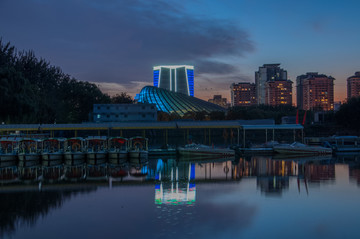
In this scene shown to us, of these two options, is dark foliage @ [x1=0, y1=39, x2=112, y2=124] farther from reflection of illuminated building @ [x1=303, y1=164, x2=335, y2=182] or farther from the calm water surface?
reflection of illuminated building @ [x1=303, y1=164, x2=335, y2=182]

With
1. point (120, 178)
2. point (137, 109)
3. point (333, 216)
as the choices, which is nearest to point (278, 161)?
point (120, 178)

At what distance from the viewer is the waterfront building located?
3344 inches

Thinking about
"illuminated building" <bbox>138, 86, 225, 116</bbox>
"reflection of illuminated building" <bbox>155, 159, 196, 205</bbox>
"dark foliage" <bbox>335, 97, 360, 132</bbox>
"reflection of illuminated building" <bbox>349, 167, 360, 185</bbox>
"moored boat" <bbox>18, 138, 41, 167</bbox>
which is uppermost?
"illuminated building" <bbox>138, 86, 225, 116</bbox>

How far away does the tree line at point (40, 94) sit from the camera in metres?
62.2

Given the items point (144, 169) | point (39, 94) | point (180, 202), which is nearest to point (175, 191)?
point (180, 202)

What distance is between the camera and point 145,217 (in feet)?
63.3

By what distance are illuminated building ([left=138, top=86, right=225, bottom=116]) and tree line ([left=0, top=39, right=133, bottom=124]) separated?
12.2 meters

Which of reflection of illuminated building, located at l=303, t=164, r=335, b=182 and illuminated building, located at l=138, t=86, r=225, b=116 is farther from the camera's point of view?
illuminated building, located at l=138, t=86, r=225, b=116

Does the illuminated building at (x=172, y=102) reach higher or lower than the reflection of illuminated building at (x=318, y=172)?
higher

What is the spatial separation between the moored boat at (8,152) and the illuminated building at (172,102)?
69.8 metres

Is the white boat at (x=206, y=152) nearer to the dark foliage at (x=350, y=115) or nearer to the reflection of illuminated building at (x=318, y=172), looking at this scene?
the reflection of illuminated building at (x=318, y=172)

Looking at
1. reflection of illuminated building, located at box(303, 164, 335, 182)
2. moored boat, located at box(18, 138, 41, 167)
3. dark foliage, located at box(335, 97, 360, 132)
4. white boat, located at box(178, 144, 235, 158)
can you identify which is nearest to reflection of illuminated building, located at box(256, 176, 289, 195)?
reflection of illuminated building, located at box(303, 164, 335, 182)

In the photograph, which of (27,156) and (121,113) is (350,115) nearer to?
(121,113)

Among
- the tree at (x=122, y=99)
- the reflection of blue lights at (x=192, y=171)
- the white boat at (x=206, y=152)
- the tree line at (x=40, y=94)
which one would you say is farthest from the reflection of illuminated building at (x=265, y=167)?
the tree at (x=122, y=99)
